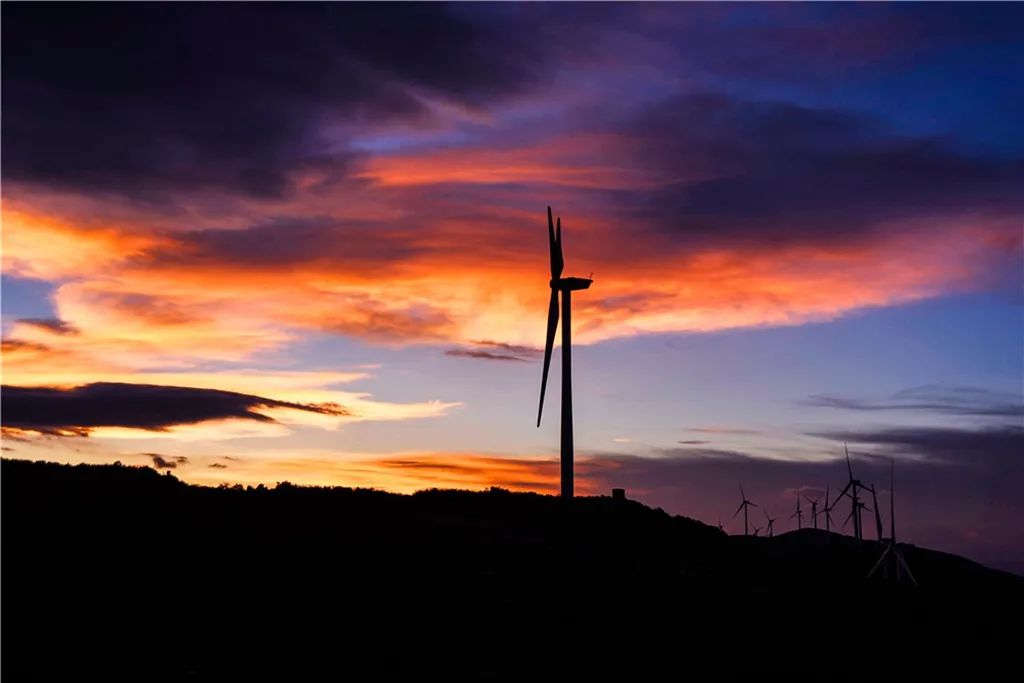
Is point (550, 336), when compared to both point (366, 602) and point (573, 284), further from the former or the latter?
point (366, 602)

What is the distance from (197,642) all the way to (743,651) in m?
18.9

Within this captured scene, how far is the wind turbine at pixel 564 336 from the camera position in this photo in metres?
75.9

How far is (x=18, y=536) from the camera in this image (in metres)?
39.1

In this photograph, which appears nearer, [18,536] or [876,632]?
[18,536]

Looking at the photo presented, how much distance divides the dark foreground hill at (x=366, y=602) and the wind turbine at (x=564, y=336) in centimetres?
1317

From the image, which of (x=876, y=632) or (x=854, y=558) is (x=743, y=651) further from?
(x=854, y=558)

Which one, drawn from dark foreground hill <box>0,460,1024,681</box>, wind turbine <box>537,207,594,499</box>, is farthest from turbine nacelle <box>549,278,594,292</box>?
dark foreground hill <box>0,460,1024,681</box>

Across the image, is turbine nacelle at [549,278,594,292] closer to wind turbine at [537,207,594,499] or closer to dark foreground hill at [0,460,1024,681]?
wind turbine at [537,207,594,499]

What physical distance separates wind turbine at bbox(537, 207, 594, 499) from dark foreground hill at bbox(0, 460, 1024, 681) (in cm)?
1317

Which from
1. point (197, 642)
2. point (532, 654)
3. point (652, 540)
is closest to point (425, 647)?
point (532, 654)

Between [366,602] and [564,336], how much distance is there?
135 ft

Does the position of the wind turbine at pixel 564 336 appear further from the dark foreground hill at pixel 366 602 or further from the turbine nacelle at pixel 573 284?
the dark foreground hill at pixel 366 602

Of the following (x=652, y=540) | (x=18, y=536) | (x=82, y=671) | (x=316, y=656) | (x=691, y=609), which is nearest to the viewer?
(x=82, y=671)

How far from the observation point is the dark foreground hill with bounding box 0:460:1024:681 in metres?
32.7
